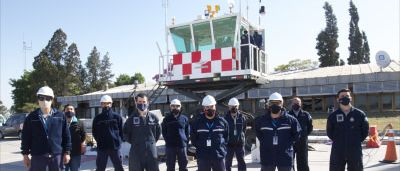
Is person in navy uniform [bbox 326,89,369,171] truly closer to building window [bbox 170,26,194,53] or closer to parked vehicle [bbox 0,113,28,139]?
building window [bbox 170,26,194,53]

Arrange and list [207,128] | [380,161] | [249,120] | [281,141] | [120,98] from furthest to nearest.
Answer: [120,98]
[249,120]
[380,161]
[207,128]
[281,141]

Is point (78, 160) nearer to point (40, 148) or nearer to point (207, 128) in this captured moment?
point (40, 148)

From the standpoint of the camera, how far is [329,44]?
56.5 metres

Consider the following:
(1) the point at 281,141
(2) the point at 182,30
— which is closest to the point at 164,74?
(2) the point at 182,30

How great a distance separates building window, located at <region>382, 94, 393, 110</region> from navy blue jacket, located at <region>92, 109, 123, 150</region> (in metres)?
25.4

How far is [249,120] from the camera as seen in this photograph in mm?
11633

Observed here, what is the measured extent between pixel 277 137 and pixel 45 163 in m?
3.71

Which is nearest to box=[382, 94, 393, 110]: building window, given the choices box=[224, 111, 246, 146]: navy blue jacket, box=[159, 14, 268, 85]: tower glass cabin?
box=[159, 14, 268, 85]: tower glass cabin

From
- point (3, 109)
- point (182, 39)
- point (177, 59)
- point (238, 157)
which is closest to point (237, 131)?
point (238, 157)

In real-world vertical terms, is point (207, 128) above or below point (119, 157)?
above

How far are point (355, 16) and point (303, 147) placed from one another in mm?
56341

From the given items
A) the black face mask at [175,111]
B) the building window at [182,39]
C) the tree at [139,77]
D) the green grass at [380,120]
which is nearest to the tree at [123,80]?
the tree at [139,77]

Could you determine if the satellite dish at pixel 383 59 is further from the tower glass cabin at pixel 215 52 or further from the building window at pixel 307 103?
the tower glass cabin at pixel 215 52

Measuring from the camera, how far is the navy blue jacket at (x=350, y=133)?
248 inches
